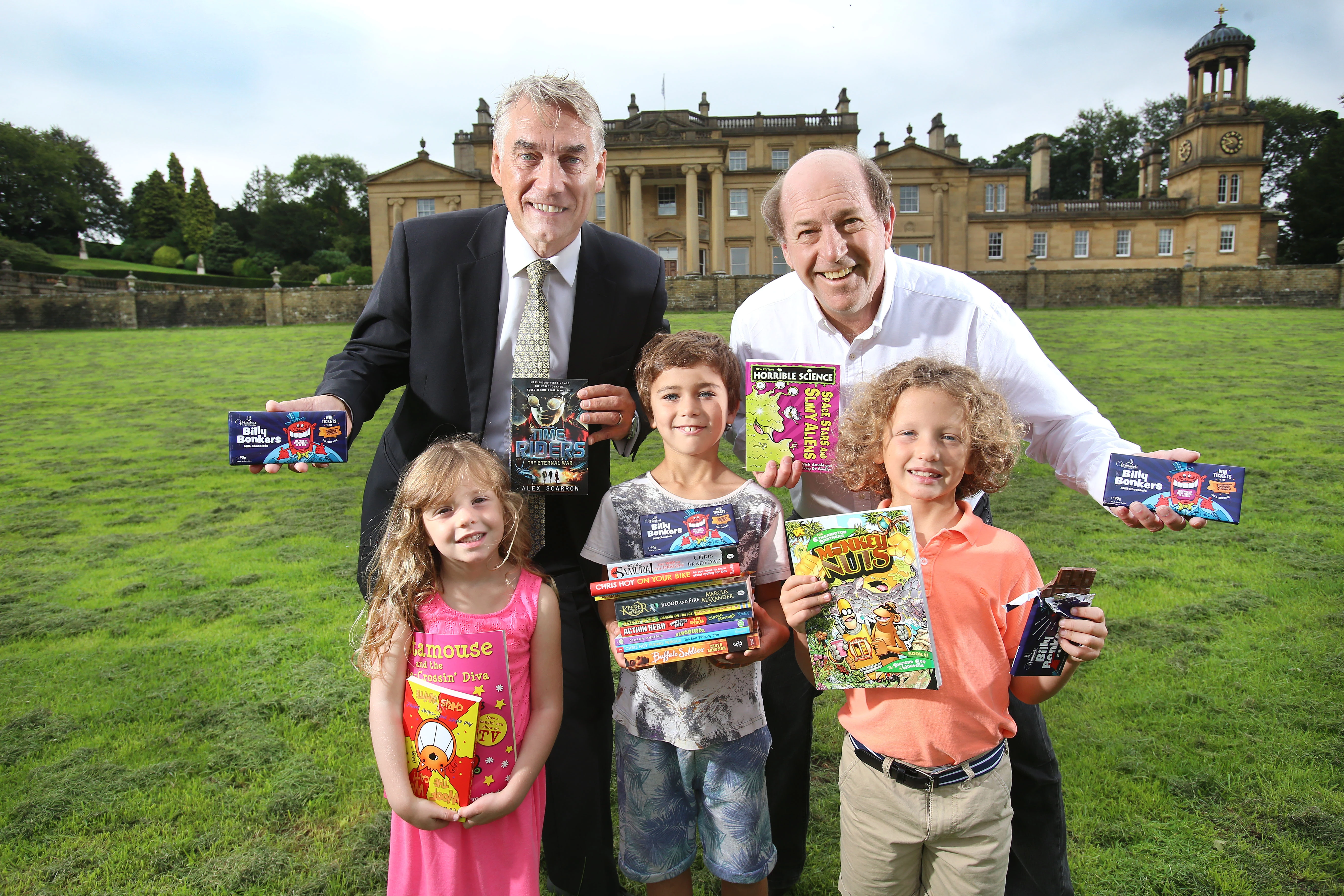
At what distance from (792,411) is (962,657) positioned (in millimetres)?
1035

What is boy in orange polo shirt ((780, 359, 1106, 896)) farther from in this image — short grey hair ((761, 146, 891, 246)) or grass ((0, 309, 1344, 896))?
grass ((0, 309, 1344, 896))

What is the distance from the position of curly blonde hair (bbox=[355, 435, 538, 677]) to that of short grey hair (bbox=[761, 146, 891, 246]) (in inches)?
→ 58.7

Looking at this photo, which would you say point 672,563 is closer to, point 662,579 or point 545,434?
point 662,579

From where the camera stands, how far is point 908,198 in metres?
52.4

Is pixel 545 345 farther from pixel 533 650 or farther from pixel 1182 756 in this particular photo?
pixel 1182 756

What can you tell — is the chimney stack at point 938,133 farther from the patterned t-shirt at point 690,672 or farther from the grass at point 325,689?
the patterned t-shirt at point 690,672

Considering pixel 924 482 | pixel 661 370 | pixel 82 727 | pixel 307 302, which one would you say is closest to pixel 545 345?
pixel 661 370

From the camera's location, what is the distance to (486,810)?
250 centimetres

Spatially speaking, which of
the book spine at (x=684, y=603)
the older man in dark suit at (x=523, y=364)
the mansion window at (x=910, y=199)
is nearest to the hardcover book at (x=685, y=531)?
the book spine at (x=684, y=603)

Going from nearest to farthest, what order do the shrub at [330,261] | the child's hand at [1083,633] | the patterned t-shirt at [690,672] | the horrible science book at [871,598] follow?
1. the child's hand at [1083,633]
2. the horrible science book at [871,598]
3. the patterned t-shirt at [690,672]
4. the shrub at [330,261]

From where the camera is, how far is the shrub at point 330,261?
6178 centimetres

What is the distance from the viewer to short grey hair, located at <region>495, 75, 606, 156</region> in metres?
2.89

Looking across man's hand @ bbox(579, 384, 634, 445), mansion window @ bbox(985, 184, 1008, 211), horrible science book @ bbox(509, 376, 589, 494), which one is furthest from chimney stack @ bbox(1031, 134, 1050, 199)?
horrible science book @ bbox(509, 376, 589, 494)

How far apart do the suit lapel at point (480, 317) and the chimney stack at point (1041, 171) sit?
204 ft
